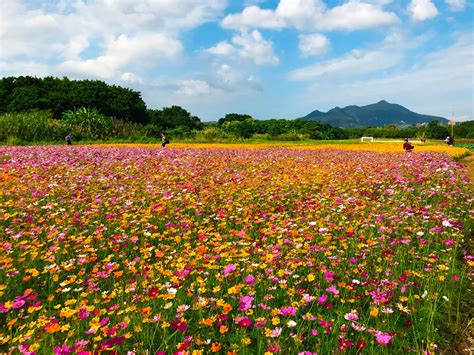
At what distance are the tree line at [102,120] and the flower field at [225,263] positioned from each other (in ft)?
88.0

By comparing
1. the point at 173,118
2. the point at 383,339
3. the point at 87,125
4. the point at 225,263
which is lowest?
the point at 225,263

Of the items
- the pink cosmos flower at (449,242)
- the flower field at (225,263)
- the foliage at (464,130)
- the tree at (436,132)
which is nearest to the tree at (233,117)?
the tree at (436,132)

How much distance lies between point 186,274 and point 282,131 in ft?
182

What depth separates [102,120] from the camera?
131ft

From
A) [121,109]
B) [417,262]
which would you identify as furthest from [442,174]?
[121,109]

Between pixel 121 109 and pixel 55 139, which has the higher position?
pixel 121 109

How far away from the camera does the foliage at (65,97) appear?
63294mm

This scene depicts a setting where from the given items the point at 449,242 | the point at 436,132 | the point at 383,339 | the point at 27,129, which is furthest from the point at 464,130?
the point at 383,339

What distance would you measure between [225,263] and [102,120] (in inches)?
1567

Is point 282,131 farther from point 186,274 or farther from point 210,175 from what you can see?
point 186,274

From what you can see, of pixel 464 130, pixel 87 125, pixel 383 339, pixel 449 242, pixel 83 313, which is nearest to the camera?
pixel 383 339

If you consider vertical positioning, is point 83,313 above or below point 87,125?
below

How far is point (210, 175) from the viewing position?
1068 centimetres

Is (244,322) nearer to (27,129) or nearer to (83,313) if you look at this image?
Result: (83,313)
